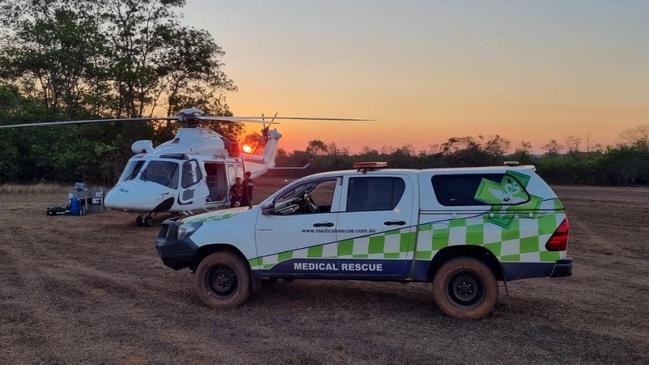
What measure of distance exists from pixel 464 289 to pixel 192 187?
11.9 m

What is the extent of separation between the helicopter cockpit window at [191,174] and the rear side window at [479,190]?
11352 millimetres

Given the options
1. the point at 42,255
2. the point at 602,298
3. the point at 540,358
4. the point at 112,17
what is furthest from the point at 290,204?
the point at 112,17

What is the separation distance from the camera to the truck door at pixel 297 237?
23.2 ft

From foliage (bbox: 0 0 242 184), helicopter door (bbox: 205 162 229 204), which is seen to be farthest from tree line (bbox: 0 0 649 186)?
helicopter door (bbox: 205 162 229 204)

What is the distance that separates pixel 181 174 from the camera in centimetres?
1661

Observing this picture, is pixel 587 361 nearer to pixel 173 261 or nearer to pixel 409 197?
pixel 409 197

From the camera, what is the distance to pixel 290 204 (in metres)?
7.39

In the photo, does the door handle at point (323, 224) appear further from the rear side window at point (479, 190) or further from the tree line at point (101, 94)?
the tree line at point (101, 94)

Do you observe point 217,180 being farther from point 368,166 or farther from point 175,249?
point 368,166

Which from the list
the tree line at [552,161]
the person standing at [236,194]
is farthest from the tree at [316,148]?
the person standing at [236,194]

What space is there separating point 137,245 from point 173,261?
627 centimetres

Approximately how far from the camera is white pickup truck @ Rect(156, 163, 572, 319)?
21.6 feet

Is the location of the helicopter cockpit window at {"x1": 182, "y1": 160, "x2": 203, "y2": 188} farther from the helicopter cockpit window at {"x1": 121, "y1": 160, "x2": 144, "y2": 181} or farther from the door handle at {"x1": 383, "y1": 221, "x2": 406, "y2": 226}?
the door handle at {"x1": 383, "y1": 221, "x2": 406, "y2": 226}

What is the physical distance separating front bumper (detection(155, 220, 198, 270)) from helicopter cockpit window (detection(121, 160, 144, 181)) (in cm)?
962
